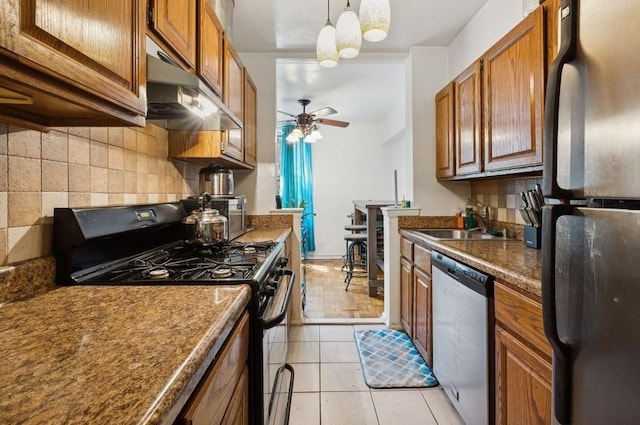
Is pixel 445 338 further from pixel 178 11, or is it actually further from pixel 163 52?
pixel 178 11

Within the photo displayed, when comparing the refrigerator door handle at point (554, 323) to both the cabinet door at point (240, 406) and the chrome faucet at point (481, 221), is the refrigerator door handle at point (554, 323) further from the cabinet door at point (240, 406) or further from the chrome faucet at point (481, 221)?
the chrome faucet at point (481, 221)

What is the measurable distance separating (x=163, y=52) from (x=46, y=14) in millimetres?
657

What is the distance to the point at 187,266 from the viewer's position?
4.37 feet

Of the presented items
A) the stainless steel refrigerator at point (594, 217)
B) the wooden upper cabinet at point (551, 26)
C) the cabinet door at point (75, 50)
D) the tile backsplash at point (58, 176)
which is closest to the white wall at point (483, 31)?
the wooden upper cabinet at point (551, 26)

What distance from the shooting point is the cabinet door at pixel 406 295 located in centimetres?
248

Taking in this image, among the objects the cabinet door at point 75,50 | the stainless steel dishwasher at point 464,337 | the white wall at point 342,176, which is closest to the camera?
the cabinet door at point 75,50

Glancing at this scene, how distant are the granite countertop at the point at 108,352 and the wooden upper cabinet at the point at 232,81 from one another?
4.61ft

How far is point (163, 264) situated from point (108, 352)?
793 mm

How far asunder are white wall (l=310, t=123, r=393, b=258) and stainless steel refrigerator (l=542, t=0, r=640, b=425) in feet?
17.8

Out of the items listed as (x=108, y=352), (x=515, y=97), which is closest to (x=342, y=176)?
(x=515, y=97)

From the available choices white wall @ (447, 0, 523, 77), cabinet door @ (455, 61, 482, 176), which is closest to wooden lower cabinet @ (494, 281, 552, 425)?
cabinet door @ (455, 61, 482, 176)

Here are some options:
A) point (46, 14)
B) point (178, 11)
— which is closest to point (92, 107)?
point (46, 14)

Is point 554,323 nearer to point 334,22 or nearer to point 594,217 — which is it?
point 594,217

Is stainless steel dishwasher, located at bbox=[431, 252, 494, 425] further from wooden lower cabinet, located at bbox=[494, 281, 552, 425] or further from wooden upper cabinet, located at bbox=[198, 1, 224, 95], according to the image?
→ wooden upper cabinet, located at bbox=[198, 1, 224, 95]
